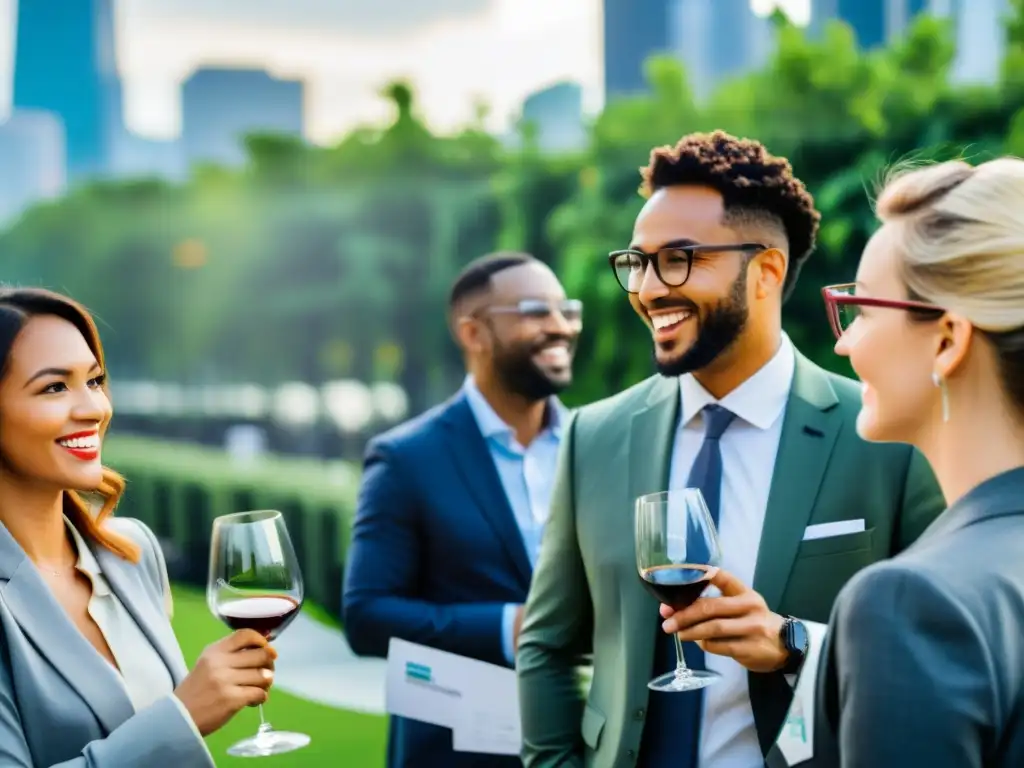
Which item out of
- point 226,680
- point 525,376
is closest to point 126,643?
point 226,680

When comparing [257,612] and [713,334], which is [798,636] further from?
[257,612]

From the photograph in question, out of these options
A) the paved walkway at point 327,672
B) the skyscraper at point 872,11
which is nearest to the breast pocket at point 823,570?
the paved walkway at point 327,672

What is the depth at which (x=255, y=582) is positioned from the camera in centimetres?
277

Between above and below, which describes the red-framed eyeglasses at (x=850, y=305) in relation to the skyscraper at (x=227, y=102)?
below

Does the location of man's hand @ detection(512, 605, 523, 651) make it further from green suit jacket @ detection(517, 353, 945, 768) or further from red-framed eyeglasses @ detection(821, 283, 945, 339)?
red-framed eyeglasses @ detection(821, 283, 945, 339)

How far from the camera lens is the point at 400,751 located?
4430 mm

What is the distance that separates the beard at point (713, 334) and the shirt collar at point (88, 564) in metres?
1.46

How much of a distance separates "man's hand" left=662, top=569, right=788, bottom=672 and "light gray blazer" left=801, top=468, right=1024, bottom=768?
811 mm

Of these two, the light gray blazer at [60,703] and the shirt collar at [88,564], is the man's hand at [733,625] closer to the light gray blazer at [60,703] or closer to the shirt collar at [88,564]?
the light gray blazer at [60,703]

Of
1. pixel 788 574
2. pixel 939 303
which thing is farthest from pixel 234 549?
pixel 939 303

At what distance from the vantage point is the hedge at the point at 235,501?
41.7 ft

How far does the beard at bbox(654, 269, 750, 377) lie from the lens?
312 cm

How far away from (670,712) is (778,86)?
20860mm

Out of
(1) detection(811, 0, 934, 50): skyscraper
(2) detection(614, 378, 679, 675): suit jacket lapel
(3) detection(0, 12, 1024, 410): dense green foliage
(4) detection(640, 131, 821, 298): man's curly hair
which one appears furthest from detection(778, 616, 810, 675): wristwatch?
(1) detection(811, 0, 934, 50): skyscraper
